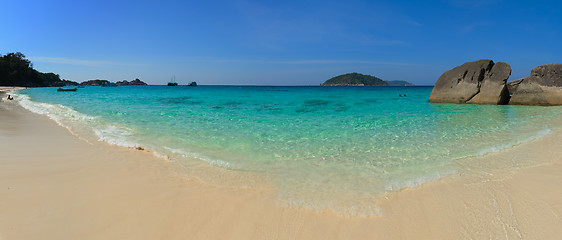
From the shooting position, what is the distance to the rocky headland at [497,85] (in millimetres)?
17438

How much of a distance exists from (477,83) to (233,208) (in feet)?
75.3

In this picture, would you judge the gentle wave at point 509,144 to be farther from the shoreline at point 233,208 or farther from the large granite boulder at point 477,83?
the large granite boulder at point 477,83

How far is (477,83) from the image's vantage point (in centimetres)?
1973

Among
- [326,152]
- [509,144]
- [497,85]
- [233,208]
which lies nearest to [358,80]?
[497,85]

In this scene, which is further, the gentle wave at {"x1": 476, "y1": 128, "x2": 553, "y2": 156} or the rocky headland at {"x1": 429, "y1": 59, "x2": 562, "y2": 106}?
the rocky headland at {"x1": 429, "y1": 59, "x2": 562, "y2": 106}

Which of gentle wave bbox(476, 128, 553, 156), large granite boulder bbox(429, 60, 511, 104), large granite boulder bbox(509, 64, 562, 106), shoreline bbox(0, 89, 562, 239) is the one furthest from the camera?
large granite boulder bbox(429, 60, 511, 104)

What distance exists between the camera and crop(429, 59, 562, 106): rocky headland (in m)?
17.4

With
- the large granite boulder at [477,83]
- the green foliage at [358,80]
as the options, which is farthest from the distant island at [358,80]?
the large granite boulder at [477,83]

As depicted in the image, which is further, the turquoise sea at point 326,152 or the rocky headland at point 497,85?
the rocky headland at point 497,85

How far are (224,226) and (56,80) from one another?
555 ft

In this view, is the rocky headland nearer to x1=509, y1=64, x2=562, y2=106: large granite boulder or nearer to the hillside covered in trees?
x1=509, y1=64, x2=562, y2=106: large granite boulder

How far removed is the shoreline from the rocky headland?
18124 millimetres

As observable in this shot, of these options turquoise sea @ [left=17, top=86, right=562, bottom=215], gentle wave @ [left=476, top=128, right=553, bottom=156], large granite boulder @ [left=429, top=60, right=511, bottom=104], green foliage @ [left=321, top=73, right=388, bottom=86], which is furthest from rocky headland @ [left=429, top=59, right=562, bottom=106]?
green foliage @ [left=321, top=73, right=388, bottom=86]

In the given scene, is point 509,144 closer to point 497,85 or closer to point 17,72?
point 497,85
